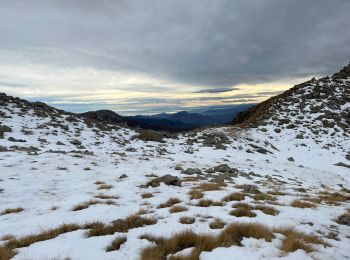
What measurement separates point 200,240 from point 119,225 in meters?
2.39

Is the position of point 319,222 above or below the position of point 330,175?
above

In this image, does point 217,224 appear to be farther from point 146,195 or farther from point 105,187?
point 105,187

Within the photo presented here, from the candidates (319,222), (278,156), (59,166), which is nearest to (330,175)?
(278,156)

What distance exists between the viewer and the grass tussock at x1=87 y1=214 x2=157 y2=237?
23.2 feet

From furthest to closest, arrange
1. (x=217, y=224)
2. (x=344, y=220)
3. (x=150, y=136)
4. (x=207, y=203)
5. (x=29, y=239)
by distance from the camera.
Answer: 1. (x=150, y=136)
2. (x=207, y=203)
3. (x=344, y=220)
4. (x=217, y=224)
5. (x=29, y=239)

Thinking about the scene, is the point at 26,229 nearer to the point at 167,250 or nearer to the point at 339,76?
the point at 167,250

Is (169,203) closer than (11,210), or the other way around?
(11,210)

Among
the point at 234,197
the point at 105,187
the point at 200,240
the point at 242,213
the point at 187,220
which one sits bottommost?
the point at 105,187

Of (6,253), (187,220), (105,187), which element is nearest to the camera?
(6,253)

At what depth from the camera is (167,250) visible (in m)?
5.92

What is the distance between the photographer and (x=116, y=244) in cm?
625

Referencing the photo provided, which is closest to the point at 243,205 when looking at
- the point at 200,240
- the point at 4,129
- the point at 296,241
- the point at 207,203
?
the point at 207,203

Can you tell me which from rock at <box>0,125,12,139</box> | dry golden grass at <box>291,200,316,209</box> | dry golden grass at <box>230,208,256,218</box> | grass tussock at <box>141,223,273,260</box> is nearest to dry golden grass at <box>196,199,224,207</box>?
dry golden grass at <box>230,208,256,218</box>

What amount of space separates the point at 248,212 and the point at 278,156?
946 inches
